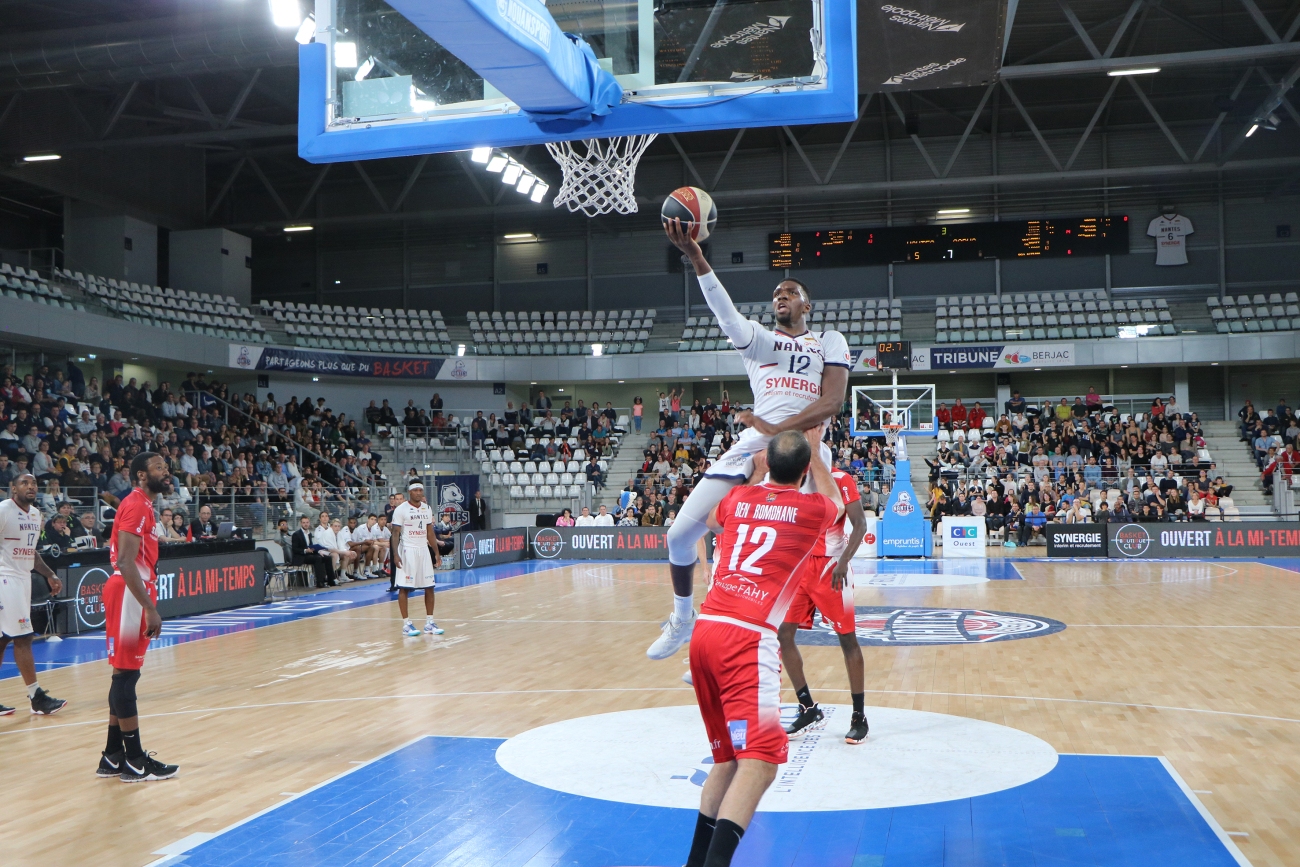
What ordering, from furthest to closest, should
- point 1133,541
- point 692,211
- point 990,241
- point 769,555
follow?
point 990,241 < point 1133,541 < point 692,211 < point 769,555

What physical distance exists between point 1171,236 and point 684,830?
1364 inches

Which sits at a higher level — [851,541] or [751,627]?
[851,541]

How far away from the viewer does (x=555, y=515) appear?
29578 mm

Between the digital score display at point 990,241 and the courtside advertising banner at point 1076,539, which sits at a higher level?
the digital score display at point 990,241

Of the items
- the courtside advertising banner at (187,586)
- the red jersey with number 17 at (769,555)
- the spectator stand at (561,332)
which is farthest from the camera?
the spectator stand at (561,332)

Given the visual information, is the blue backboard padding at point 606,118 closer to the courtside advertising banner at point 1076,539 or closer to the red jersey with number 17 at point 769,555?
the red jersey with number 17 at point 769,555

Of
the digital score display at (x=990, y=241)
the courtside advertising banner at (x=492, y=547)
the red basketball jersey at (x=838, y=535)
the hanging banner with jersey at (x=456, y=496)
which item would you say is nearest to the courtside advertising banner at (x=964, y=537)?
the courtside advertising banner at (x=492, y=547)

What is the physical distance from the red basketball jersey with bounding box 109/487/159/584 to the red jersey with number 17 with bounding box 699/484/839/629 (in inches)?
163

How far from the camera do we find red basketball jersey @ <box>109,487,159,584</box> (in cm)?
649

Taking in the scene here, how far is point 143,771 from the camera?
6371 millimetres

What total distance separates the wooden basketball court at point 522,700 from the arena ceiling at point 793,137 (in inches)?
583

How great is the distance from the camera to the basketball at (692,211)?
5047 mm

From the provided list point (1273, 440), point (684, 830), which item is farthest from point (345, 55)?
point (1273, 440)

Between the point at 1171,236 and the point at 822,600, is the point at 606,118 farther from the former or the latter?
the point at 1171,236
